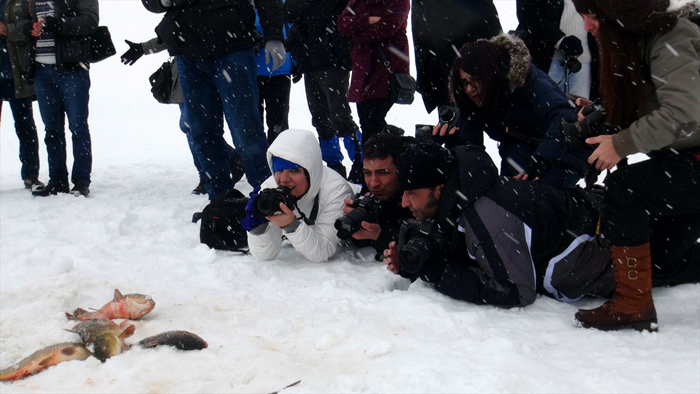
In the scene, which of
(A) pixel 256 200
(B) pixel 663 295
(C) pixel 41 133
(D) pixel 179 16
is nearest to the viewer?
(B) pixel 663 295

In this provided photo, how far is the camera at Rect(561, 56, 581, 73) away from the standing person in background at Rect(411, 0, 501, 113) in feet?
1.81

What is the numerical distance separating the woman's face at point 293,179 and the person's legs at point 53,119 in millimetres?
2737

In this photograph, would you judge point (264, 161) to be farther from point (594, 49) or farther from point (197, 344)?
point (594, 49)

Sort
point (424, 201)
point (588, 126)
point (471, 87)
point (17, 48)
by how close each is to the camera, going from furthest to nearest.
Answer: point (17, 48) → point (471, 87) → point (424, 201) → point (588, 126)

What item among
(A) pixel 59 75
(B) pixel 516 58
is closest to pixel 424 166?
(B) pixel 516 58

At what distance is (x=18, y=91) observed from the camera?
17.5 ft

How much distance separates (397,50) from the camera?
450cm

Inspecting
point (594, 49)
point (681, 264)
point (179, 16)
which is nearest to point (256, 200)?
point (179, 16)

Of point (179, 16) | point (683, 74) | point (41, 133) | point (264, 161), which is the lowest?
point (41, 133)

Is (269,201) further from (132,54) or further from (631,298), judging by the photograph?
(132,54)

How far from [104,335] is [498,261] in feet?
5.29

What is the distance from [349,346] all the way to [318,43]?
3.04 m

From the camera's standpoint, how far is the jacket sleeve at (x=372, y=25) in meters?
4.35

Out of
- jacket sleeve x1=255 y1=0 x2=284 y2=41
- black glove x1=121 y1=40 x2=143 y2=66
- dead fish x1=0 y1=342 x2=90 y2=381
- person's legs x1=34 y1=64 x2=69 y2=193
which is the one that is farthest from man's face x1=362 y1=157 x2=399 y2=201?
person's legs x1=34 y1=64 x2=69 y2=193
